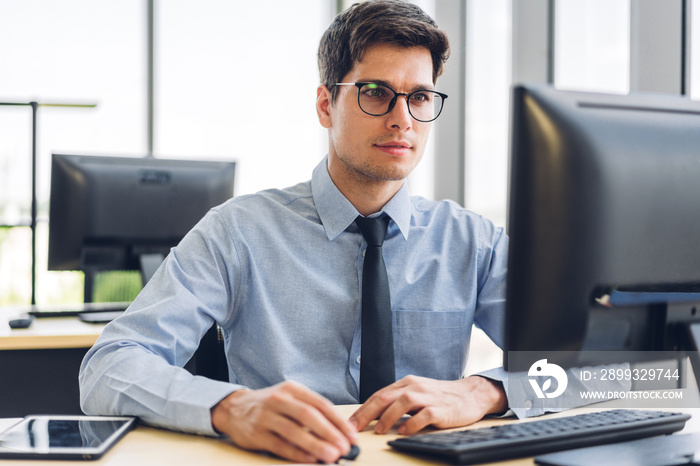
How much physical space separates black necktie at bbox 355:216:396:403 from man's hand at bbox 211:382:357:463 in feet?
1.42

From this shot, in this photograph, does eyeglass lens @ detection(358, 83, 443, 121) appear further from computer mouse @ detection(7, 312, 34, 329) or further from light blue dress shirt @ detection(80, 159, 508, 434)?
computer mouse @ detection(7, 312, 34, 329)

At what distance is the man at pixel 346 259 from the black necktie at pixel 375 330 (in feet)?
0.05

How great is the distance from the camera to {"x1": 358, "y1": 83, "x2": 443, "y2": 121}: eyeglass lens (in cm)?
139

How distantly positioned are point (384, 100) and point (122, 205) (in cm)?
108

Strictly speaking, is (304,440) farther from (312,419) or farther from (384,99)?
(384,99)

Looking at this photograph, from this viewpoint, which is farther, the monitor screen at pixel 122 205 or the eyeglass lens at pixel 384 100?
the monitor screen at pixel 122 205

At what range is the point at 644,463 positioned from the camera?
0.81 metres

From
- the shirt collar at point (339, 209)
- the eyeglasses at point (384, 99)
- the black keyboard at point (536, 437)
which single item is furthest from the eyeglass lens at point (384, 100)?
the black keyboard at point (536, 437)

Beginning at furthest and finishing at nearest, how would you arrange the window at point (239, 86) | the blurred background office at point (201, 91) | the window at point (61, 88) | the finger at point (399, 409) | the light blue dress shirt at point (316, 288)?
the window at point (239, 86) → the window at point (61, 88) → the blurred background office at point (201, 91) → the light blue dress shirt at point (316, 288) → the finger at point (399, 409)

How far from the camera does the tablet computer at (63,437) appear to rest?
0.87m

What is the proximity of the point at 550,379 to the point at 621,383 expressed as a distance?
0.18 m

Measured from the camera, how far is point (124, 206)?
211cm

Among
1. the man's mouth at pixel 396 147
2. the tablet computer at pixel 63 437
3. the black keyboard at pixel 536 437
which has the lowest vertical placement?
the tablet computer at pixel 63 437

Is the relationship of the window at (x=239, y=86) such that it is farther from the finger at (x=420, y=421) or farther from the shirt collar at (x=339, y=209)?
the finger at (x=420, y=421)
